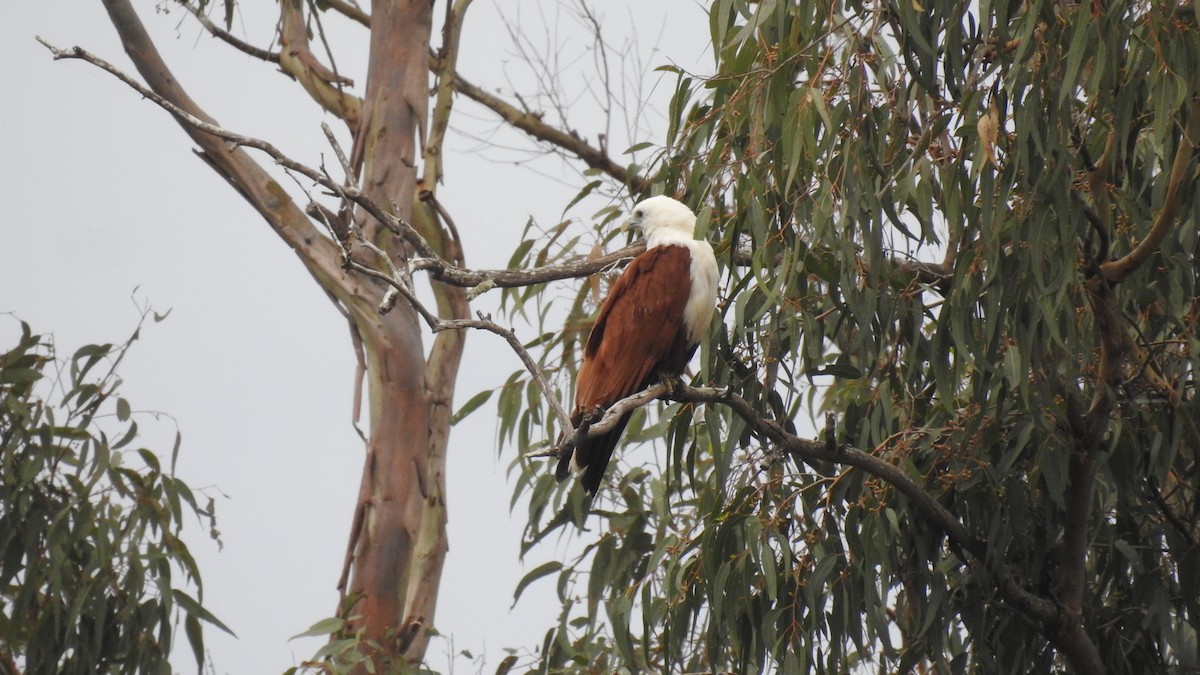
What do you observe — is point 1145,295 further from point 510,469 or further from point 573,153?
point 573,153

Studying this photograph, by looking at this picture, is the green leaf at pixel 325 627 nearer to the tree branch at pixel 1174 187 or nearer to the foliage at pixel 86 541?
the foliage at pixel 86 541

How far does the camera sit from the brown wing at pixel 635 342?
2908 millimetres

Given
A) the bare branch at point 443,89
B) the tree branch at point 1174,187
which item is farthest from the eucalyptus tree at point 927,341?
the bare branch at point 443,89

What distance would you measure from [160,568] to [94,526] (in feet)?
0.74

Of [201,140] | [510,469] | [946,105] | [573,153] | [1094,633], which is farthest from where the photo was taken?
[573,153]

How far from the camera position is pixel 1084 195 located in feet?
9.10

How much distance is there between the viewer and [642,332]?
9.58ft

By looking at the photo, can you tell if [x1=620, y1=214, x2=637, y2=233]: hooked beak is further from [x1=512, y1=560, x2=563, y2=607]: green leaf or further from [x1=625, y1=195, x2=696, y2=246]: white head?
[x1=512, y1=560, x2=563, y2=607]: green leaf

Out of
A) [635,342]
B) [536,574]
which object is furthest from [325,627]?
[635,342]

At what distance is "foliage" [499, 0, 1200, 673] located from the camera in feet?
7.55

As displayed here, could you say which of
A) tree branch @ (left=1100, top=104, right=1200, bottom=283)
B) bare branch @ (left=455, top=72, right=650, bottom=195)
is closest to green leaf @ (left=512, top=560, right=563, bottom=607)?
tree branch @ (left=1100, top=104, right=1200, bottom=283)

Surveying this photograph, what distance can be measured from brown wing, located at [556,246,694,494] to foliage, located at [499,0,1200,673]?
121 millimetres

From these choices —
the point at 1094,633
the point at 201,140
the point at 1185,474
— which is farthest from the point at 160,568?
the point at 1185,474

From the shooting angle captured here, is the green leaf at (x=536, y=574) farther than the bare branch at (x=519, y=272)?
Yes
